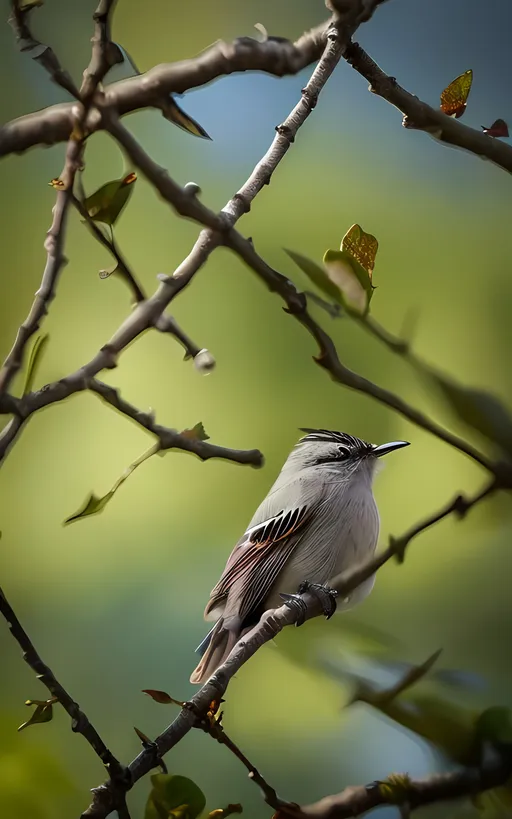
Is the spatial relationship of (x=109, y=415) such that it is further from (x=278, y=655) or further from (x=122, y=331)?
(x=278, y=655)

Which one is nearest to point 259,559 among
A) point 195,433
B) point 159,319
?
point 195,433

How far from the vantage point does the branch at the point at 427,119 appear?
0.79m

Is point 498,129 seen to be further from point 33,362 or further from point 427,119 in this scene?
point 33,362

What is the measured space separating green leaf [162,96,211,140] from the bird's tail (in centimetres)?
45

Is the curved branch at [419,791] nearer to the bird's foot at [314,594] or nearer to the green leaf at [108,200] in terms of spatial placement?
the bird's foot at [314,594]

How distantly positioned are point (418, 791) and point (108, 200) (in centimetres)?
55

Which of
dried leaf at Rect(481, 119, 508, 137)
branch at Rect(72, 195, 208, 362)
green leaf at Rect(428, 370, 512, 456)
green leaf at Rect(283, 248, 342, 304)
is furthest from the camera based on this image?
dried leaf at Rect(481, 119, 508, 137)

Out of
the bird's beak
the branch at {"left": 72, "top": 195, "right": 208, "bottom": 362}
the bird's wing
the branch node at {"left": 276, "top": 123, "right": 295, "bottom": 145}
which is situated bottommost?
the bird's wing

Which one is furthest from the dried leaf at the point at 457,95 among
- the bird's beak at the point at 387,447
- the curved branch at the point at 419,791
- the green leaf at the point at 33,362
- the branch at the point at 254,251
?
the curved branch at the point at 419,791

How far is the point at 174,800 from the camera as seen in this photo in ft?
2.09

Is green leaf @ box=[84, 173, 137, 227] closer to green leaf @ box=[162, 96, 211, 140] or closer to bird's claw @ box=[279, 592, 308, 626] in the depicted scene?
green leaf @ box=[162, 96, 211, 140]

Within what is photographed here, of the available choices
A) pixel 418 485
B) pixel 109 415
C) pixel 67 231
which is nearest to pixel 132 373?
pixel 109 415

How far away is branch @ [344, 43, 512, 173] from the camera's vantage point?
79 cm

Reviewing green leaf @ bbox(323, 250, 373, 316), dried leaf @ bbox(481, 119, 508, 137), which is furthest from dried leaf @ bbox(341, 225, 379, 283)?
dried leaf @ bbox(481, 119, 508, 137)
